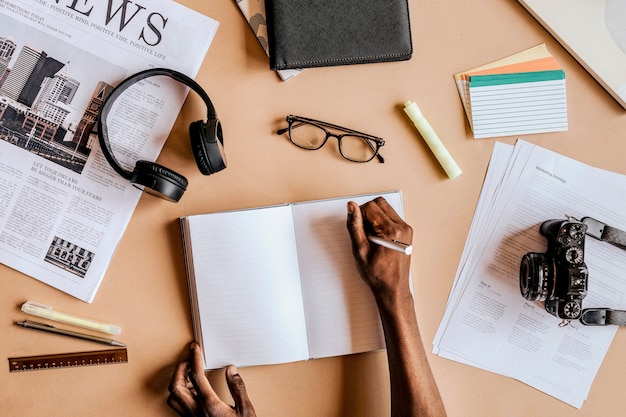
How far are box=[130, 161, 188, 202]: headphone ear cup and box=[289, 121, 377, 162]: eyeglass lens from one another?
0.22 metres

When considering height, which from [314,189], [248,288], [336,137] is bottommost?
[248,288]

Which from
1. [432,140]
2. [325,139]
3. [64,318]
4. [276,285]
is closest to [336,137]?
[325,139]

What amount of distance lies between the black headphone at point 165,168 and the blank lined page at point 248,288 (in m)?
0.09

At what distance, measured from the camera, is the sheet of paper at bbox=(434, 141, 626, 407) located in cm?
101

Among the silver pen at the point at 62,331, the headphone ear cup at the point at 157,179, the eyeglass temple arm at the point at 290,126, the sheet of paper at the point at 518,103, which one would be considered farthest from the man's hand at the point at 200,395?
the sheet of paper at the point at 518,103

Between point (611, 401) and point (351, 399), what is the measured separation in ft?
1.67

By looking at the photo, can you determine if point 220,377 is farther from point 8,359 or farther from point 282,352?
point 8,359

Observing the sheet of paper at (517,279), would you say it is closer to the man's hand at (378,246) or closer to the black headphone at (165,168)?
the man's hand at (378,246)

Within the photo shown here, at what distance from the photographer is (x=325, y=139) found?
0.97 meters

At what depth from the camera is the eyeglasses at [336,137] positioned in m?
0.97

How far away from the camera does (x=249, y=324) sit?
37.8 inches

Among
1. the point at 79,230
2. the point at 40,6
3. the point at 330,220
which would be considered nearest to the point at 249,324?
the point at 330,220

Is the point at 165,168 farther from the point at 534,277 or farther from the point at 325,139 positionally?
the point at 534,277

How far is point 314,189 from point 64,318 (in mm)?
506
